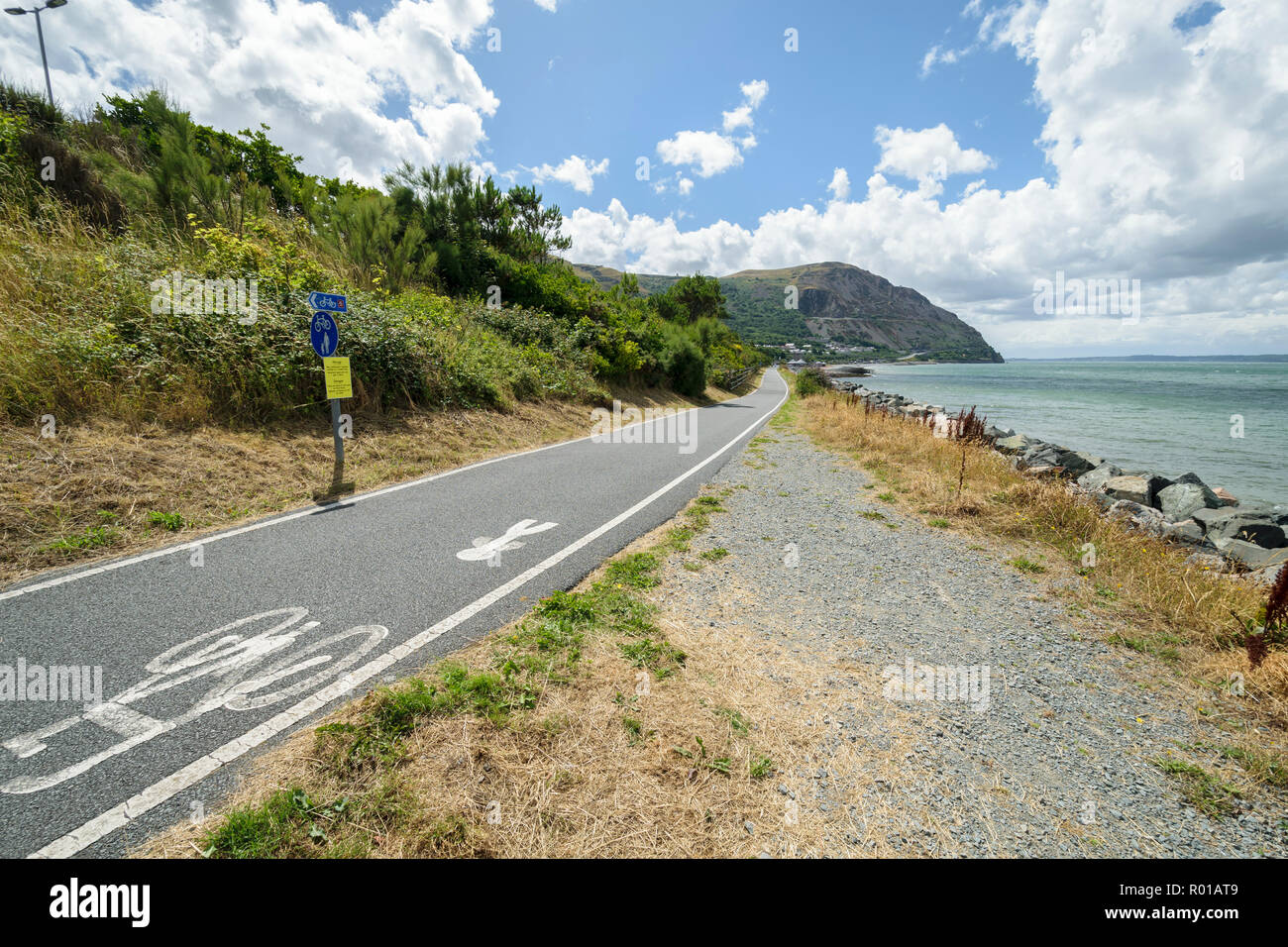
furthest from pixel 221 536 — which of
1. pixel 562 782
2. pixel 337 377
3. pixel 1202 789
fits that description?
pixel 1202 789

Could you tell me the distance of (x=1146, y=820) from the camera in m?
2.22

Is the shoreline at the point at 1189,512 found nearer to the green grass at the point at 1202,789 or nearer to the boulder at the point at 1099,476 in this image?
the boulder at the point at 1099,476

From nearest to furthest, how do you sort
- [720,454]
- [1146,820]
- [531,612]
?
[1146,820]
[531,612]
[720,454]

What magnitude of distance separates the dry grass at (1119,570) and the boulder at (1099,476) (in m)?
3.56

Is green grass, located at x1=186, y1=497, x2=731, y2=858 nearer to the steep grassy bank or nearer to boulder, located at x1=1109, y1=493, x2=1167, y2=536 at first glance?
the steep grassy bank

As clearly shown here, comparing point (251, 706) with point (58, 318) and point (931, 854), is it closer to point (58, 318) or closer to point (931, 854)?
point (931, 854)

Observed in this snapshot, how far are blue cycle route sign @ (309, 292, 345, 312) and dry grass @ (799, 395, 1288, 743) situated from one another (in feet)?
28.2

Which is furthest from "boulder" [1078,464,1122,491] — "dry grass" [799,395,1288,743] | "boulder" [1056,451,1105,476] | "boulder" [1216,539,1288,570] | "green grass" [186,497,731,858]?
"green grass" [186,497,731,858]

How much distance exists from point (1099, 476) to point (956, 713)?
1230 cm

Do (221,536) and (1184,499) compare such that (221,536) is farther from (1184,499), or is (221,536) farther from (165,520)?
(1184,499)

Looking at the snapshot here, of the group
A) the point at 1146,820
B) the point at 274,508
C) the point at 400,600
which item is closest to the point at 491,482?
the point at 274,508

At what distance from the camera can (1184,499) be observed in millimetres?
9523

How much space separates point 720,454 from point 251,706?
9413mm

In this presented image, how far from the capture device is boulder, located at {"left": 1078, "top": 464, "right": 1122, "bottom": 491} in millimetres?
10775
